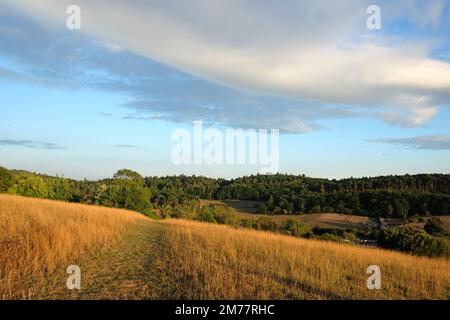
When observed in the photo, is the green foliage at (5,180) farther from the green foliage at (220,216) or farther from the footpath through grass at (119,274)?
the footpath through grass at (119,274)

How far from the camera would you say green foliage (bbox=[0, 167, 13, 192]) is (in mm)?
46438

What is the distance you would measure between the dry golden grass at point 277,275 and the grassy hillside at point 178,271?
18mm

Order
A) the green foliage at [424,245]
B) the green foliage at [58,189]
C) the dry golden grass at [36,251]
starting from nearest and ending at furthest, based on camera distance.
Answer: the dry golden grass at [36,251]
the green foliage at [424,245]
the green foliage at [58,189]

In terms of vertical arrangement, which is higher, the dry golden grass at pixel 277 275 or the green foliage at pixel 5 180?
the green foliage at pixel 5 180

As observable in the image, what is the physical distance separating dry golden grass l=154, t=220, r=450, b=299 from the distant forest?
4255 cm

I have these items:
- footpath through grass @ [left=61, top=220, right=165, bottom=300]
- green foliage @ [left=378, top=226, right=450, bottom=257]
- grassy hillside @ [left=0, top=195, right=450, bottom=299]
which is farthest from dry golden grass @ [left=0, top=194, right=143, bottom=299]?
green foliage @ [left=378, top=226, right=450, bottom=257]

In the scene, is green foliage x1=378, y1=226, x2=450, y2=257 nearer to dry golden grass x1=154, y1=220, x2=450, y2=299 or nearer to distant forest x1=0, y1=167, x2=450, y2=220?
dry golden grass x1=154, y1=220, x2=450, y2=299

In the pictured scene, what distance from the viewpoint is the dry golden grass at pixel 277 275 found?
6.71 m

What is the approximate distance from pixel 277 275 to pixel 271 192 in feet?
415

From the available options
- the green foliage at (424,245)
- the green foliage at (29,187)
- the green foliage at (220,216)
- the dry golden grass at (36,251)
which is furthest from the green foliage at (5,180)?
the green foliage at (424,245)

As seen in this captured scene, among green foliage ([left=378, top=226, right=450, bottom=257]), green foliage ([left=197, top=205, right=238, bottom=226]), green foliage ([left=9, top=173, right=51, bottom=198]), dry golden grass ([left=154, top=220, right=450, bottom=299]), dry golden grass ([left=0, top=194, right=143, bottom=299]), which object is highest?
green foliage ([left=9, top=173, right=51, bottom=198])

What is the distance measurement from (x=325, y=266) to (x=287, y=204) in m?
103
